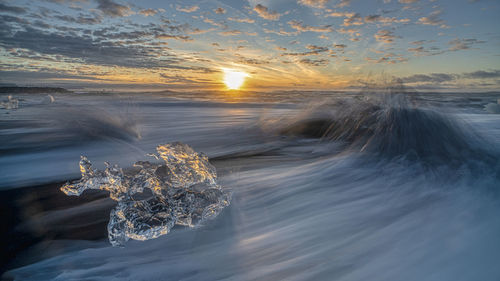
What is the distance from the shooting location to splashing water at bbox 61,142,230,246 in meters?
1.34

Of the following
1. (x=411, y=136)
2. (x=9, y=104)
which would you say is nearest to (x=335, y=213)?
(x=411, y=136)

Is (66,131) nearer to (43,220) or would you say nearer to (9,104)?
(43,220)

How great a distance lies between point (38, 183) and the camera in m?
2.50

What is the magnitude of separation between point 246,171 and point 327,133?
243 cm

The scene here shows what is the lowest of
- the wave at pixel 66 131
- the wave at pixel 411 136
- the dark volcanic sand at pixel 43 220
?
the dark volcanic sand at pixel 43 220

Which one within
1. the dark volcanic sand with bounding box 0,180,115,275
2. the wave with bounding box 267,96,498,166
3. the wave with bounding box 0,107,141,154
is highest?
the wave with bounding box 267,96,498,166

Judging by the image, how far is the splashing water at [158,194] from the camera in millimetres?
1338

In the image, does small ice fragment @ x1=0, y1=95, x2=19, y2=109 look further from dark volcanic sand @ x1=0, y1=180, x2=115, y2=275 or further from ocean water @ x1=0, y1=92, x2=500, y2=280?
dark volcanic sand @ x1=0, y1=180, x2=115, y2=275

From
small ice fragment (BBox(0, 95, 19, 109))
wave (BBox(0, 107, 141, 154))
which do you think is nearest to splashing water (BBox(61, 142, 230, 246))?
wave (BBox(0, 107, 141, 154))

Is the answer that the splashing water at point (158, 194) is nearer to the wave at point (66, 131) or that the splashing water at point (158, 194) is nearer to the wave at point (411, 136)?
the wave at point (411, 136)

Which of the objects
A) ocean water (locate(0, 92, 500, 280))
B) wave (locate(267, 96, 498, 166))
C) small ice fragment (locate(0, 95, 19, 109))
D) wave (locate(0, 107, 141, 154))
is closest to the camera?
ocean water (locate(0, 92, 500, 280))

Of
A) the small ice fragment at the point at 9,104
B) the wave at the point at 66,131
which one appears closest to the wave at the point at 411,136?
the wave at the point at 66,131

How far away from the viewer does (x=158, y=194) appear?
1525 mm

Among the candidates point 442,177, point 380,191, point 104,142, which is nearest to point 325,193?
point 380,191
